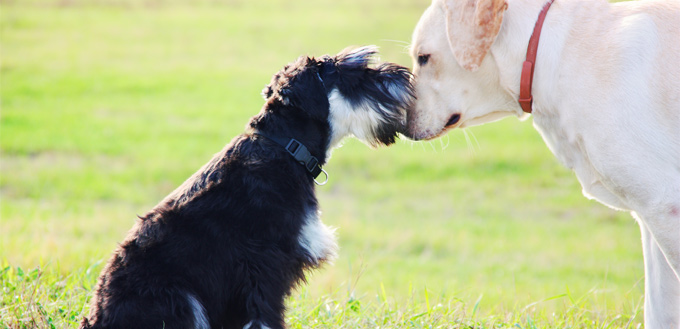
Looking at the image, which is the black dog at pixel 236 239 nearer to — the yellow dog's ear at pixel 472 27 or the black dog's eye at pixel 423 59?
the black dog's eye at pixel 423 59

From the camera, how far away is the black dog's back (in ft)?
11.4

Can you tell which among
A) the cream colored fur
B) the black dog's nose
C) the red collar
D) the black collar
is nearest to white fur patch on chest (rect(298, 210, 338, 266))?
the black collar

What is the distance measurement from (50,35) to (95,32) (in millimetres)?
1335

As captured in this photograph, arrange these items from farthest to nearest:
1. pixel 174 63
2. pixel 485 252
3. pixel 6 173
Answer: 1. pixel 174 63
2. pixel 6 173
3. pixel 485 252

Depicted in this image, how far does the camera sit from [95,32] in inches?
837

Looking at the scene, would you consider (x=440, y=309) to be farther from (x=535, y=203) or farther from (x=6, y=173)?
(x=6, y=173)

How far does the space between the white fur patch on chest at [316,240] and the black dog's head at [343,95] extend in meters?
0.53

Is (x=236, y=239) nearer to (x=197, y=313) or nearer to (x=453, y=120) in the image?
(x=197, y=313)

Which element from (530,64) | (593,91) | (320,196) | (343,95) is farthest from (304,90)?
(320,196)

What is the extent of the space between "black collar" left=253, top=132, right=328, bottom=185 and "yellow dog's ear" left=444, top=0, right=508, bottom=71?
107cm

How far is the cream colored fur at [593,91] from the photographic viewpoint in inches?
138

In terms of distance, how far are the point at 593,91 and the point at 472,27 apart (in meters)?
0.80

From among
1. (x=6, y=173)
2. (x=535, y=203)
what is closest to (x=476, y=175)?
(x=535, y=203)

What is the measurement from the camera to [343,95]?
13.2 ft
